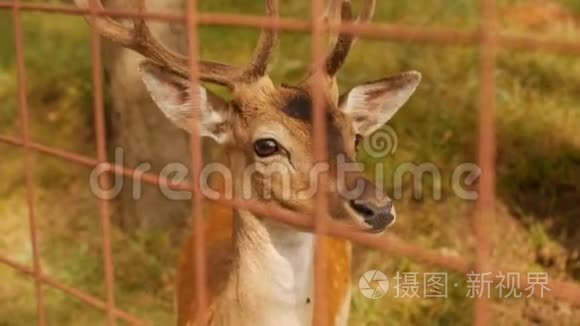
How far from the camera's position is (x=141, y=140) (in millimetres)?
3842

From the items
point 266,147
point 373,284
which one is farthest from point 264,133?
point 373,284

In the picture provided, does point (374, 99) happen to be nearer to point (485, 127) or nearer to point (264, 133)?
point (264, 133)

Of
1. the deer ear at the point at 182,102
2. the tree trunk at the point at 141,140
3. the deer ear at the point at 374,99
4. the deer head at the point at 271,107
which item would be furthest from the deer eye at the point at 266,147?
the tree trunk at the point at 141,140

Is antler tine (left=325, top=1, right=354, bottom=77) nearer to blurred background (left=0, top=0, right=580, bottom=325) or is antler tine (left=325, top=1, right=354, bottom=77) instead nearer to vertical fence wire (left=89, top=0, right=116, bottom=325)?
vertical fence wire (left=89, top=0, right=116, bottom=325)

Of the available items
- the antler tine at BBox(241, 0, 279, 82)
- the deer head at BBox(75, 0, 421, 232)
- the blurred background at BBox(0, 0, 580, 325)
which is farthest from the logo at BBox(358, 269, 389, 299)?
the antler tine at BBox(241, 0, 279, 82)

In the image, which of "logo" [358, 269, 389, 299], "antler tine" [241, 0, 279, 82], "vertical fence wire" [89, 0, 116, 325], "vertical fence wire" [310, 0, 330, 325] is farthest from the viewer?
"logo" [358, 269, 389, 299]

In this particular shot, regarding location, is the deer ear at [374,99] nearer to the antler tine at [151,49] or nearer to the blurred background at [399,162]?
the antler tine at [151,49]

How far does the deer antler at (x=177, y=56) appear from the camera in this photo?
6.51 ft

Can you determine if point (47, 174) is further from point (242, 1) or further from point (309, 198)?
point (309, 198)

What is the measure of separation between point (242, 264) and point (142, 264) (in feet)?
5.56

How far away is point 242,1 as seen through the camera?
5.67m

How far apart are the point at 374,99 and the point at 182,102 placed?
492 mm

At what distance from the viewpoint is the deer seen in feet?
6.68

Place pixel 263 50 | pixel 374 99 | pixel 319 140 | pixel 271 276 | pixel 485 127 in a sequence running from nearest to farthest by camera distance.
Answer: pixel 485 127 → pixel 319 140 → pixel 263 50 → pixel 271 276 → pixel 374 99
